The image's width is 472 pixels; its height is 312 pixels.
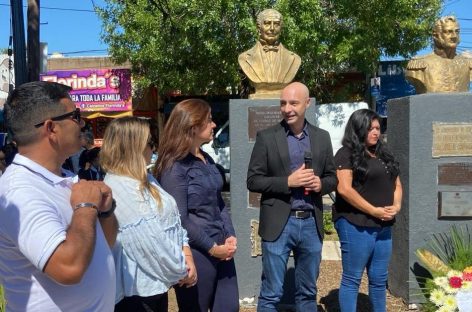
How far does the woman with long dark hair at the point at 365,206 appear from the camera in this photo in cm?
453

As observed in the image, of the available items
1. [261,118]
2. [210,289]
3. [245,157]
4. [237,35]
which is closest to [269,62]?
[261,118]

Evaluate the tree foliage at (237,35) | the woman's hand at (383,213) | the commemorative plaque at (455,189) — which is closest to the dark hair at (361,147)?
the woman's hand at (383,213)

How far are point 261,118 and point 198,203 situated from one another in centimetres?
219

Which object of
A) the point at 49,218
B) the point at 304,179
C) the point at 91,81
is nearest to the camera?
the point at 49,218

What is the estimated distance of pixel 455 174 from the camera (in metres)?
5.40

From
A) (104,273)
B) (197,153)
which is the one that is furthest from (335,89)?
(104,273)

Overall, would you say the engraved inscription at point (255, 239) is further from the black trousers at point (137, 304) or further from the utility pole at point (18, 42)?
the utility pole at point (18, 42)

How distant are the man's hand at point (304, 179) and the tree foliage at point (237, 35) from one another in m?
9.53

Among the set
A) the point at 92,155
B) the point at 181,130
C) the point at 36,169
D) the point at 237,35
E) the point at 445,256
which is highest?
the point at 237,35

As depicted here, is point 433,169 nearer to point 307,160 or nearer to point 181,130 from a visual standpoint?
point 307,160

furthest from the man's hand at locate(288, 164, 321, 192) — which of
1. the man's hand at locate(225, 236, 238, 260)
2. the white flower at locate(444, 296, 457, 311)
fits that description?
the white flower at locate(444, 296, 457, 311)

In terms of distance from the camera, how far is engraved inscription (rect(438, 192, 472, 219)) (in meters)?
5.39

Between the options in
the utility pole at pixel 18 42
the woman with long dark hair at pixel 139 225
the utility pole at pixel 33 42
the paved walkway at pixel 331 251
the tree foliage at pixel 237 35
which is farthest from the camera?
the tree foliage at pixel 237 35

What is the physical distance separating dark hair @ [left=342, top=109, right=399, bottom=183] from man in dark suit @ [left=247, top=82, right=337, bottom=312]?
284 millimetres
